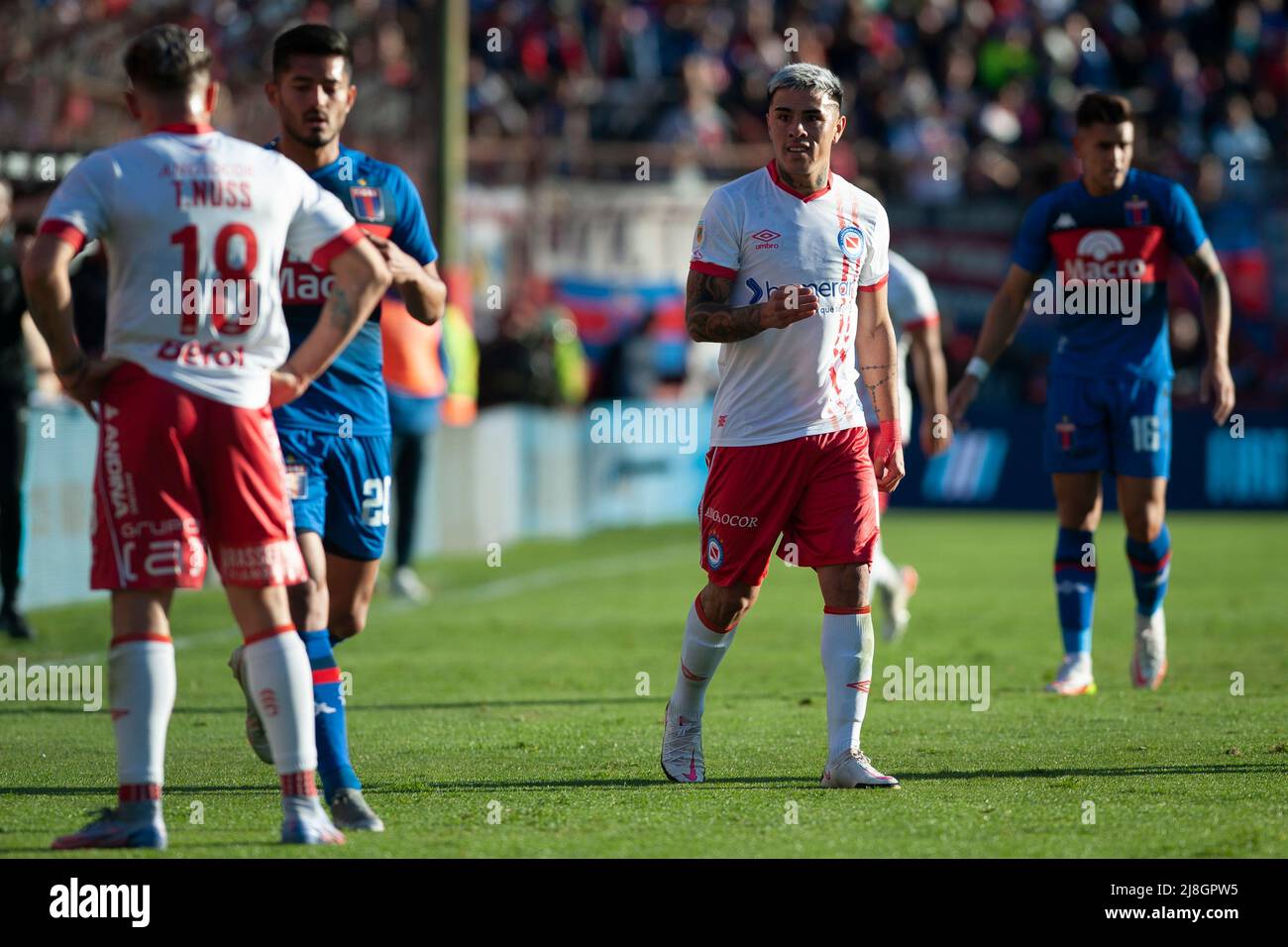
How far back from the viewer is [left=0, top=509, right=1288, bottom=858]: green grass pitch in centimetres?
591

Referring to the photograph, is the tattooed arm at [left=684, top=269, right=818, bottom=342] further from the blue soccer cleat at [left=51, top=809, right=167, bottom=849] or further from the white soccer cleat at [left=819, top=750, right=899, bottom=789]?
the blue soccer cleat at [left=51, top=809, right=167, bottom=849]

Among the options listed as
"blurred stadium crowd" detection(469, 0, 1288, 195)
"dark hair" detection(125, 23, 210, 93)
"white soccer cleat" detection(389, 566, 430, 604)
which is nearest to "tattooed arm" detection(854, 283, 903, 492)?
"dark hair" detection(125, 23, 210, 93)

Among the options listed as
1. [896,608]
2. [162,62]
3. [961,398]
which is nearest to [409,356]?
[896,608]

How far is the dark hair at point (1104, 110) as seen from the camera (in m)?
9.20

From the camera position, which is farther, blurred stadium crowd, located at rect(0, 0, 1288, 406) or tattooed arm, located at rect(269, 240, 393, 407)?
blurred stadium crowd, located at rect(0, 0, 1288, 406)

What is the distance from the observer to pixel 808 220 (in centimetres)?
681

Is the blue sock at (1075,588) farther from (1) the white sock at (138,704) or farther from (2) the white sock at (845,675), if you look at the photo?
(1) the white sock at (138,704)

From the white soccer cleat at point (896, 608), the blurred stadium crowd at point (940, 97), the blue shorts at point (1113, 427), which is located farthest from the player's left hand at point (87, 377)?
the blurred stadium crowd at point (940, 97)

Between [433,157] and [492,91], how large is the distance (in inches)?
373

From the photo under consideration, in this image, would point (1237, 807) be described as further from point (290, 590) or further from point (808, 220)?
point (290, 590)

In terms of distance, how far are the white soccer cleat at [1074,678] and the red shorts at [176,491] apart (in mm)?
5051

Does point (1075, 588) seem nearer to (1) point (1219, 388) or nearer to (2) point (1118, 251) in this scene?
(1) point (1219, 388)

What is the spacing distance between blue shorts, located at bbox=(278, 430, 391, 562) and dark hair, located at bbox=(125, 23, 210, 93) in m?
1.49
